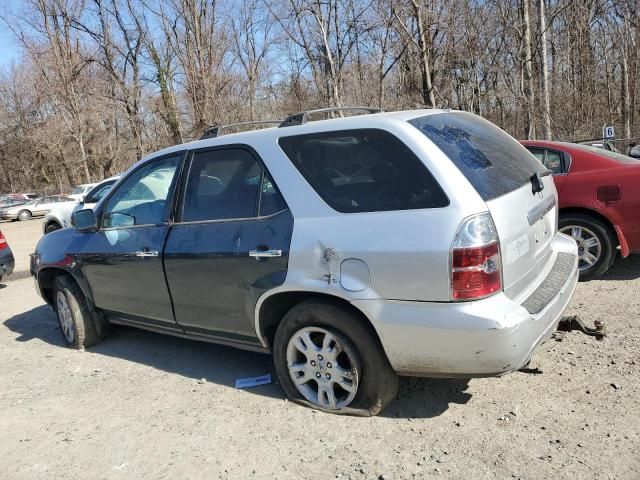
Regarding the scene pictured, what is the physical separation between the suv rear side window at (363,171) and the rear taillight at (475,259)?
0.65 feet

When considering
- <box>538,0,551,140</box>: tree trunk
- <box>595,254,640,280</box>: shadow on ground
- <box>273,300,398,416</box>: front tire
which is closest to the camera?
<box>273,300,398,416</box>: front tire

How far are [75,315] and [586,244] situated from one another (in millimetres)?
5008

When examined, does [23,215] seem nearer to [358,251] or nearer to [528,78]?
[528,78]

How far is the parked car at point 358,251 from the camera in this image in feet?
8.86

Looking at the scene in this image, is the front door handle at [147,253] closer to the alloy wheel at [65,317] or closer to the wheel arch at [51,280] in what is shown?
the wheel arch at [51,280]

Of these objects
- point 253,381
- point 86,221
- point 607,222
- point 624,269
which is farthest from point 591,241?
point 86,221

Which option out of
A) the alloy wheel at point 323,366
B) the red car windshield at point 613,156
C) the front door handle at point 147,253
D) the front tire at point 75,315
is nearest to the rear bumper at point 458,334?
the alloy wheel at point 323,366

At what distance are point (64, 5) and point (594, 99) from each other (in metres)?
31.0

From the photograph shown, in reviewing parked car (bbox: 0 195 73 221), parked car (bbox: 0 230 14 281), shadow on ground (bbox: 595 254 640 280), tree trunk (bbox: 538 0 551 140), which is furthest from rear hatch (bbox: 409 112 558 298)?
parked car (bbox: 0 195 73 221)

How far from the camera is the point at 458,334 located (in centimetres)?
268

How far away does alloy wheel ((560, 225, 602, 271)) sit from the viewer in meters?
5.42

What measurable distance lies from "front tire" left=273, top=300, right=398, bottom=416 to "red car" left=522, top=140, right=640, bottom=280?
3.36m

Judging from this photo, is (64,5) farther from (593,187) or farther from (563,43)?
(593,187)

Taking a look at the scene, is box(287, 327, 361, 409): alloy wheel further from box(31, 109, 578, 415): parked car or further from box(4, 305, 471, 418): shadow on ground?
box(4, 305, 471, 418): shadow on ground
